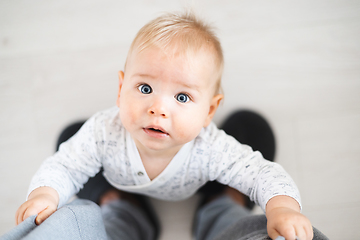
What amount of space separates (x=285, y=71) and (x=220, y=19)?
26 centimetres

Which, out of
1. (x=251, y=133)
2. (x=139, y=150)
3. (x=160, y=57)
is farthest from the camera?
(x=251, y=133)

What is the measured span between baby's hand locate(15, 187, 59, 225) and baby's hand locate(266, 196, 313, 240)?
15.2 inches

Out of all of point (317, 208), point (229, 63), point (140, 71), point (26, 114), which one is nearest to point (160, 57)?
point (140, 71)

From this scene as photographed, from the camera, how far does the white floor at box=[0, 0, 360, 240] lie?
0.90 meters

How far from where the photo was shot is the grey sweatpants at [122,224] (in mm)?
407

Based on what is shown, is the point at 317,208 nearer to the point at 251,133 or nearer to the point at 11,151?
the point at 251,133

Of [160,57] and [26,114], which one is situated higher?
[160,57]

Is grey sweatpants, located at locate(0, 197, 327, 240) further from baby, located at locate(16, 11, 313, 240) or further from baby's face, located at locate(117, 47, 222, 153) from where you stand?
baby's face, located at locate(117, 47, 222, 153)

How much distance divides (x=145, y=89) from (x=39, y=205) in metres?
0.28

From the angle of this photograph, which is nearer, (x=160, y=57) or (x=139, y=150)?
(x=160, y=57)

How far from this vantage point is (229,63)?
36.0 inches

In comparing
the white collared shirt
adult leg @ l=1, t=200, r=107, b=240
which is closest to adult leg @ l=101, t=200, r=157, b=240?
the white collared shirt

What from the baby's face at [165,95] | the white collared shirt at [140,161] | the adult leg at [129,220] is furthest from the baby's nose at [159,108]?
the adult leg at [129,220]

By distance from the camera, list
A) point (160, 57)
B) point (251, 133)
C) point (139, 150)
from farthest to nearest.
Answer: point (251, 133) → point (139, 150) → point (160, 57)
